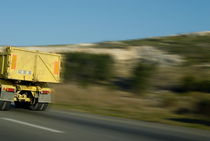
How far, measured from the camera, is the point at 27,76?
51.6ft

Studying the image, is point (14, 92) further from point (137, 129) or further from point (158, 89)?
point (158, 89)

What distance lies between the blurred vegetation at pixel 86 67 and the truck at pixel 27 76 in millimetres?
17380

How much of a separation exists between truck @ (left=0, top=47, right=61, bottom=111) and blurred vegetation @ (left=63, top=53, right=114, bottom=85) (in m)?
17.4

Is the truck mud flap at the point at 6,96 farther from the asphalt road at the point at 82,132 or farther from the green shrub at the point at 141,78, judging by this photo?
the green shrub at the point at 141,78

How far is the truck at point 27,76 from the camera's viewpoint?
597 inches

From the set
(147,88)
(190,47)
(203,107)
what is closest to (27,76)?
(203,107)

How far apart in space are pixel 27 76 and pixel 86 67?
1961 centimetres

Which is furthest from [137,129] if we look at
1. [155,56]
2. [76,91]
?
[155,56]

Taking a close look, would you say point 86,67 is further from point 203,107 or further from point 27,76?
point 27,76

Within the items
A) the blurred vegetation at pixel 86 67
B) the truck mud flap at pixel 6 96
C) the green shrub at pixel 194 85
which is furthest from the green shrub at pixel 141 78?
the truck mud flap at pixel 6 96

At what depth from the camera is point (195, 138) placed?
1059 centimetres

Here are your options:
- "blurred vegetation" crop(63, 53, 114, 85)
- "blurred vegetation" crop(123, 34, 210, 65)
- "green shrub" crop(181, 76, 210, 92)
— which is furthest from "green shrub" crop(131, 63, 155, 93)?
"blurred vegetation" crop(123, 34, 210, 65)

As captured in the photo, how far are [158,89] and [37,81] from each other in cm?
2422

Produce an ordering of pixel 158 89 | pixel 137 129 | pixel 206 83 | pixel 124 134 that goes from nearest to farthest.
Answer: pixel 124 134 → pixel 137 129 → pixel 206 83 → pixel 158 89
